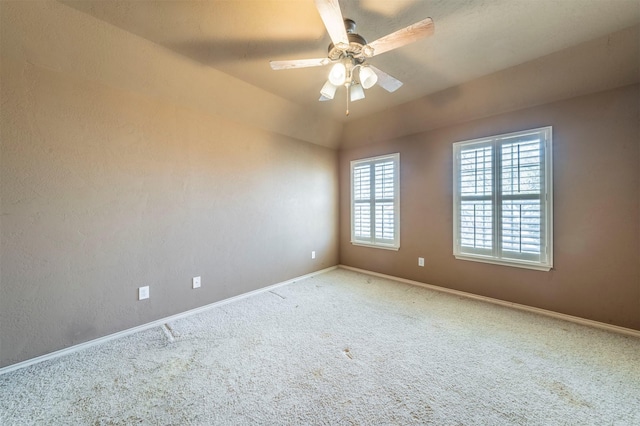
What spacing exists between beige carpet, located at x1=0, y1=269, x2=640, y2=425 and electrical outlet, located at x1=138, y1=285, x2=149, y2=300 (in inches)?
13.3

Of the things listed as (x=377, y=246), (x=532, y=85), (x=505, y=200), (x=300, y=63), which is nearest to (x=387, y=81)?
(x=300, y=63)

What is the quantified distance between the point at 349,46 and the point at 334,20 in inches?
10.8

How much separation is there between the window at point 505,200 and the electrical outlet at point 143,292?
147 inches

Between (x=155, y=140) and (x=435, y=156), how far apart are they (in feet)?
11.5

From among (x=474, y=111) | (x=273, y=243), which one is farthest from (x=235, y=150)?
(x=474, y=111)

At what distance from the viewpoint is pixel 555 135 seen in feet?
8.80

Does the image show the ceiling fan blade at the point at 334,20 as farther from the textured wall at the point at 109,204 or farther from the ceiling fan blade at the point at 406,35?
the textured wall at the point at 109,204

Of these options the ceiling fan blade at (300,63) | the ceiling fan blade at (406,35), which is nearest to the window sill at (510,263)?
the ceiling fan blade at (406,35)

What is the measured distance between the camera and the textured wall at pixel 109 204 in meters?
1.89

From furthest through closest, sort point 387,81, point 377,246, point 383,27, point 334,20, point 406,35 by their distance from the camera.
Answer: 1. point 377,246
2. point 387,81
3. point 383,27
4. point 406,35
5. point 334,20

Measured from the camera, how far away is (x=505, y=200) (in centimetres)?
297

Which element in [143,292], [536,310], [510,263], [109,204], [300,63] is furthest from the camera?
→ [510,263]

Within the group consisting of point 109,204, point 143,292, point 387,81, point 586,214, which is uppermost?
point 387,81

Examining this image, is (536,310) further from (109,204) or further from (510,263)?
(109,204)
